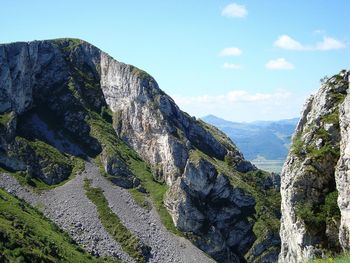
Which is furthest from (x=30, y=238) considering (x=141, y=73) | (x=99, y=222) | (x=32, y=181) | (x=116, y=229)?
(x=141, y=73)

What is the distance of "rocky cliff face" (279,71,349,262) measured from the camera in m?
59.8

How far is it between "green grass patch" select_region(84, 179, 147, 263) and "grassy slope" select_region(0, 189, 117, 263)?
12878 mm

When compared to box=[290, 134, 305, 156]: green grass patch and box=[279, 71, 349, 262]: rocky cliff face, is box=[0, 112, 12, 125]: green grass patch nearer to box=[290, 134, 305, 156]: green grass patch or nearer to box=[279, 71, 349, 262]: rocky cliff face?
box=[279, 71, 349, 262]: rocky cliff face

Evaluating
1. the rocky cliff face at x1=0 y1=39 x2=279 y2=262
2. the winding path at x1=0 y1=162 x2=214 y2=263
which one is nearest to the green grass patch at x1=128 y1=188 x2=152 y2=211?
the winding path at x1=0 y1=162 x2=214 y2=263

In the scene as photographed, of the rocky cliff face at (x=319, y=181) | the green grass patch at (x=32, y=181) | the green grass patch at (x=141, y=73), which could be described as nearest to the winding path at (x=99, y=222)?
the green grass patch at (x=32, y=181)

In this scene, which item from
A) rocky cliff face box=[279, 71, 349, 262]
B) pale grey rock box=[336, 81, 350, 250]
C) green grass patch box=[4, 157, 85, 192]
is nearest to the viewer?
pale grey rock box=[336, 81, 350, 250]

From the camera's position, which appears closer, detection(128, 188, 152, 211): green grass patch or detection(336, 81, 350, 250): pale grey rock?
detection(336, 81, 350, 250): pale grey rock

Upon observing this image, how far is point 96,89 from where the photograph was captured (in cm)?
19738

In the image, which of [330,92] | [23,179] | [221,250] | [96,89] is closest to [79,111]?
[96,89]

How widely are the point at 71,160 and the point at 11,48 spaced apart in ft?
165

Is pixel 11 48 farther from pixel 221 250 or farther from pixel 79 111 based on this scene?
pixel 221 250

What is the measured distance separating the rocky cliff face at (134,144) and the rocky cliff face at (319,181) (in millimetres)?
76281

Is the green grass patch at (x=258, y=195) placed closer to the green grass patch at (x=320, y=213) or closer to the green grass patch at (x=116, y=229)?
the green grass patch at (x=116, y=229)

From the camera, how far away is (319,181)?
66000 mm
